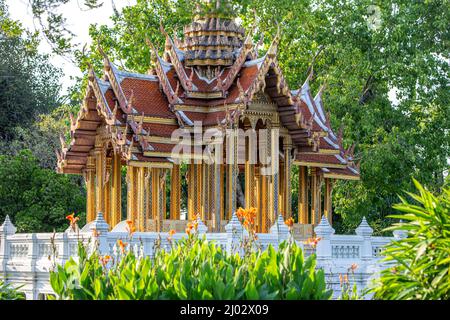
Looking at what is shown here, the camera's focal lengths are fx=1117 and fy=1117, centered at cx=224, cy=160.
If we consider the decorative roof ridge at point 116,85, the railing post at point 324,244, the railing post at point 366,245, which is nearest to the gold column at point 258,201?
the railing post at point 366,245

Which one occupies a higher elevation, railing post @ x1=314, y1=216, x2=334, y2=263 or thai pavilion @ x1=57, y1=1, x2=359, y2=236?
thai pavilion @ x1=57, y1=1, x2=359, y2=236

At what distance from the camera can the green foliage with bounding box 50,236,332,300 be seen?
9703 mm

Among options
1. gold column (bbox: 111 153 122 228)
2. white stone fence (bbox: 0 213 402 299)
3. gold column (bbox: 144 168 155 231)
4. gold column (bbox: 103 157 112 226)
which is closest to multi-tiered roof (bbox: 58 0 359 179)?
gold column (bbox: 144 168 155 231)

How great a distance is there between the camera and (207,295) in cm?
955

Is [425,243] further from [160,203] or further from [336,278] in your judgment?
[160,203]

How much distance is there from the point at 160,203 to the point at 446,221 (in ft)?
36.2

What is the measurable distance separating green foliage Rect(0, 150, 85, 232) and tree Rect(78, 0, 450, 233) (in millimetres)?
3934

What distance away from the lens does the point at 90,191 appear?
22.5 metres

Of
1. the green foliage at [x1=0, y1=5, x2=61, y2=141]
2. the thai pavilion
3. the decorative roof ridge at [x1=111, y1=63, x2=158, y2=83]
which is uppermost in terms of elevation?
the green foliage at [x1=0, y1=5, x2=61, y2=141]

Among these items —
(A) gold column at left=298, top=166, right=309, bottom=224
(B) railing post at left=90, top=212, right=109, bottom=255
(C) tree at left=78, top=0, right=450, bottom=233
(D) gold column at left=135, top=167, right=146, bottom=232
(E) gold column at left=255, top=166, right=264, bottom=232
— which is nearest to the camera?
(B) railing post at left=90, top=212, right=109, bottom=255

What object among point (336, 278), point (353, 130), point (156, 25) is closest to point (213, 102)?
point (336, 278)

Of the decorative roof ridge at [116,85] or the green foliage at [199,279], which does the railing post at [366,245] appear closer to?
the decorative roof ridge at [116,85]

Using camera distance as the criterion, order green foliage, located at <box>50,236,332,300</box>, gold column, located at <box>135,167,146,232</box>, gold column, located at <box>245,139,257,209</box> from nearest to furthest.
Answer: green foliage, located at <box>50,236,332,300</box> → gold column, located at <box>135,167,146,232</box> → gold column, located at <box>245,139,257,209</box>

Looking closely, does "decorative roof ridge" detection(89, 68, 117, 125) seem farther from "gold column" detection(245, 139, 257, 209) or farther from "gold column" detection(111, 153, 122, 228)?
"gold column" detection(245, 139, 257, 209)
